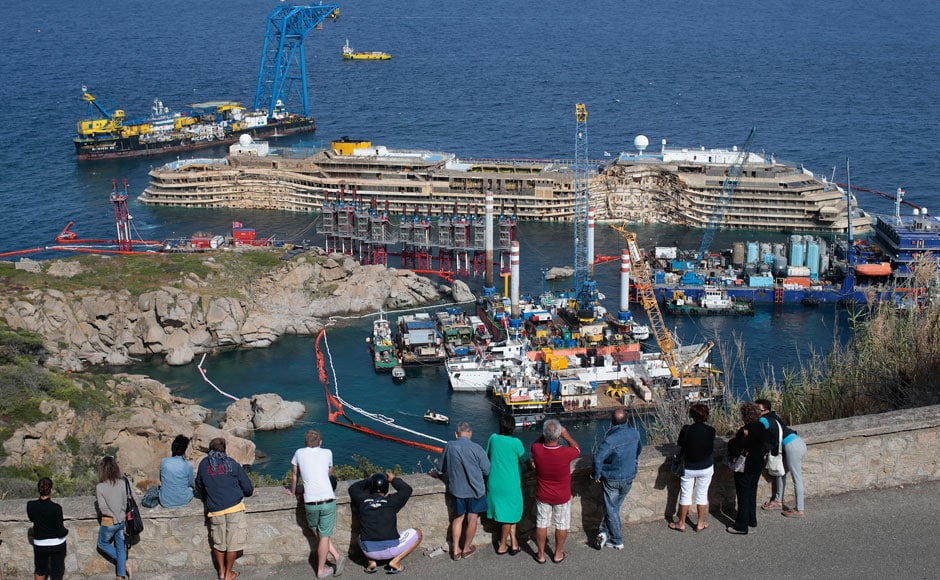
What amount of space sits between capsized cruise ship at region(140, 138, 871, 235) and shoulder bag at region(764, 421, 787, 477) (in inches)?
2004

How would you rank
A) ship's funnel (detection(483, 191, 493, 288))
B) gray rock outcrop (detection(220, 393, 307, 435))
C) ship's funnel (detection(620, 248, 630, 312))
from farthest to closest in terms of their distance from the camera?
1. ship's funnel (detection(483, 191, 493, 288))
2. ship's funnel (detection(620, 248, 630, 312))
3. gray rock outcrop (detection(220, 393, 307, 435))

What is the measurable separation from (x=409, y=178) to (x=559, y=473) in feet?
187

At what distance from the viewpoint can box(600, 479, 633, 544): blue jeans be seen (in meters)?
9.90

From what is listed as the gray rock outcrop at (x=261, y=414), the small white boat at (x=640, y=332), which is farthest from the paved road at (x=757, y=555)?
the small white boat at (x=640, y=332)

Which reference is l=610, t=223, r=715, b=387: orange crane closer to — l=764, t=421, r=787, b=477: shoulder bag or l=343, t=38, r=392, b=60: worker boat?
l=764, t=421, r=787, b=477: shoulder bag

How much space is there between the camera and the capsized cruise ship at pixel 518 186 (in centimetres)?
6206

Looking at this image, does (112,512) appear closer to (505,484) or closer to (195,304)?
(505,484)

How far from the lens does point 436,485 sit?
9945mm

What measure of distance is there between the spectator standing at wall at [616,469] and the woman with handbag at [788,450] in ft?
4.13

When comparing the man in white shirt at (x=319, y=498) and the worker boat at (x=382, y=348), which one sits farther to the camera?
the worker boat at (x=382, y=348)

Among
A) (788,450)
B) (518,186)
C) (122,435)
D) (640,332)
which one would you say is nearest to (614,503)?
(788,450)

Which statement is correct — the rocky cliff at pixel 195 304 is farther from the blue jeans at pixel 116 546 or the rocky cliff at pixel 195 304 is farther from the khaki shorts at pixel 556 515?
the khaki shorts at pixel 556 515

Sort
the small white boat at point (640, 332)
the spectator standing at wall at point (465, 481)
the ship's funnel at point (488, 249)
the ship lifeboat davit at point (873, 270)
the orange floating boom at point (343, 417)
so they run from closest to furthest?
the spectator standing at wall at point (465, 481) → the orange floating boom at point (343, 417) → the small white boat at point (640, 332) → the ship's funnel at point (488, 249) → the ship lifeboat davit at point (873, 270)

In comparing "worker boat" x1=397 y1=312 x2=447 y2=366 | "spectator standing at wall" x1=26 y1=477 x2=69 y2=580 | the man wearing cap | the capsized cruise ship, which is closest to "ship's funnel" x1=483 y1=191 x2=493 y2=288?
"worker boat" x1=397 y1=312 x2=447 y2=366
